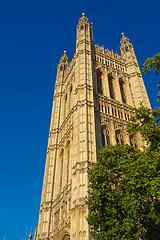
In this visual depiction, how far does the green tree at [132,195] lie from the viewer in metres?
10.7

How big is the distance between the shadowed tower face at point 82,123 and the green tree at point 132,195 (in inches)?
180

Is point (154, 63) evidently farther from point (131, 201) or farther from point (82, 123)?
point (82, 123)

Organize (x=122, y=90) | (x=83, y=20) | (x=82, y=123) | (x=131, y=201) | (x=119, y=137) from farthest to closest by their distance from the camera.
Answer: (x=83, y=20) → (x=122, y=90) → (x=119, y=137) → (x=82, y=123) → (x=131, y=201)

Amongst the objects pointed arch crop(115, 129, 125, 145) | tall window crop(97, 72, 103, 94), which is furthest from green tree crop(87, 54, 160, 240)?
tall window crop(97, 72, 103, 94)

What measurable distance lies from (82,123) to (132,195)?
12.7m

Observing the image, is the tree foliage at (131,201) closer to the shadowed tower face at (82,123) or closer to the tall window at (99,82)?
the shadowed tower face at (82,123)

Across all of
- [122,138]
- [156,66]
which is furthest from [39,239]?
[156,66]

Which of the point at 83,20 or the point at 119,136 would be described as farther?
the point at 83,20

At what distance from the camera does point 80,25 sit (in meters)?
36.3

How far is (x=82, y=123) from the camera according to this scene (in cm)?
2297

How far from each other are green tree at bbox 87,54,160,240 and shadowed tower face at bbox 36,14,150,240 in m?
4.58

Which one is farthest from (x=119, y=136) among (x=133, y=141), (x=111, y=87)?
(x=111, y=87)

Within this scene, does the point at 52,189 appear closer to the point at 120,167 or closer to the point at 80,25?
the point at 120,167

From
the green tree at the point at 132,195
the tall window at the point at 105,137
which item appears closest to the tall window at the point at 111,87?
the tall window at the point at 105,137
